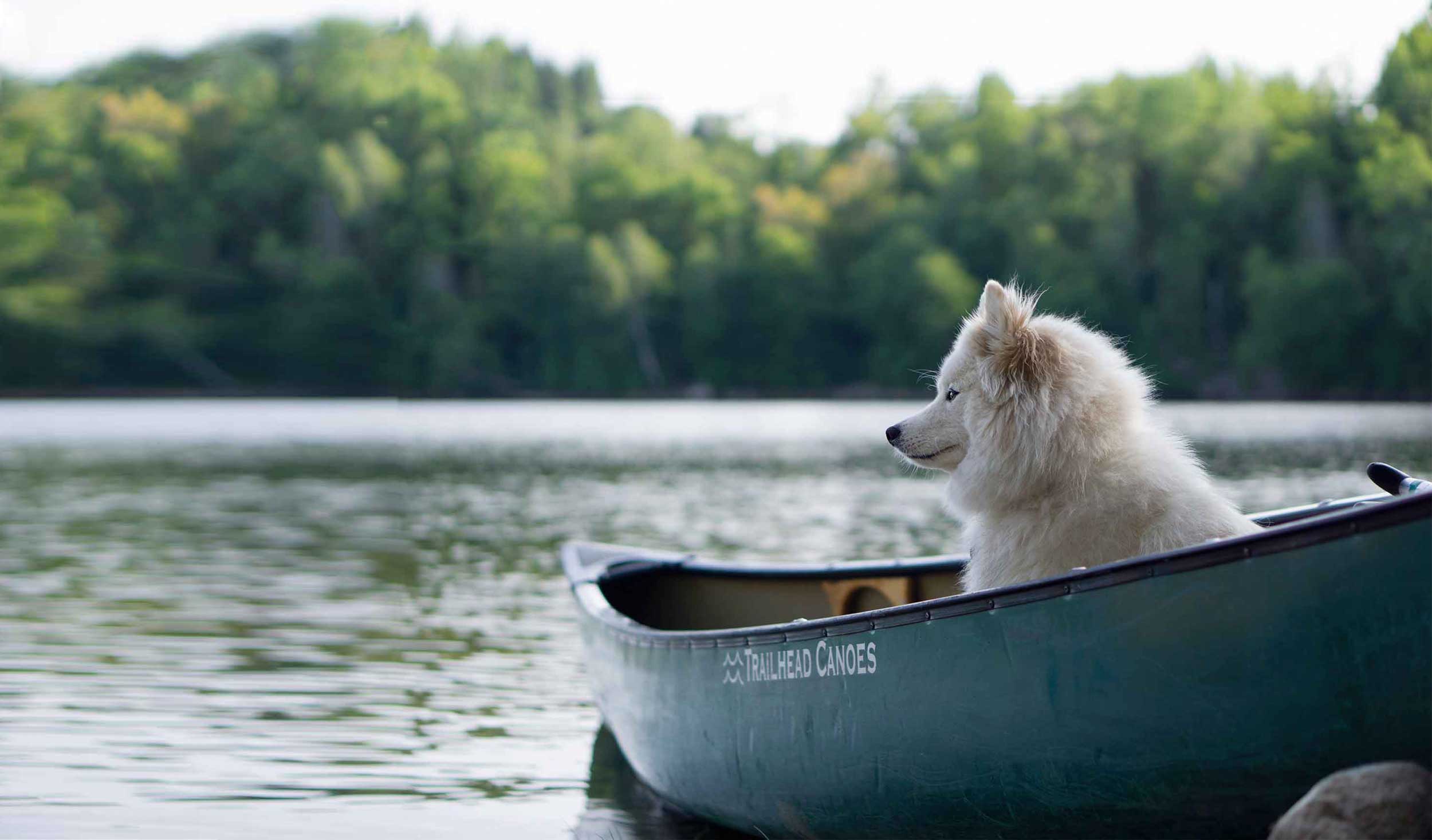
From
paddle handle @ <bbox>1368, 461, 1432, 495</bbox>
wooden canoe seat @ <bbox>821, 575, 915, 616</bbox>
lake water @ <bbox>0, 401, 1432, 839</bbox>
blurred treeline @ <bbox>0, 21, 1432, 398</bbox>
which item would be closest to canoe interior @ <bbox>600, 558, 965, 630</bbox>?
wooden canoe seat @ <bbox>821, 575, 915, 616</bbox>

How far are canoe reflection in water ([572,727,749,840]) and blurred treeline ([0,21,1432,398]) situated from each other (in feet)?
240

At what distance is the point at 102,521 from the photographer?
23922 millimetres

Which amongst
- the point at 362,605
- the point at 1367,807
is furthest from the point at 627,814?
Answer: the point at 362,605

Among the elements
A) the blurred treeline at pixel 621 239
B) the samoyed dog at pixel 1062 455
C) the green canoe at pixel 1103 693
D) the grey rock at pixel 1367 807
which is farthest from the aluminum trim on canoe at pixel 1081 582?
the blurred treeline at pixel 621 239

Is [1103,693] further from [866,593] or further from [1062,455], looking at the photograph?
[866,593]

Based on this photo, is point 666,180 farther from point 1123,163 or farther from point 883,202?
point 1123,163

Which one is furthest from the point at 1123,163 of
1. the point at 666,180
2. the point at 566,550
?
the point at 566,550

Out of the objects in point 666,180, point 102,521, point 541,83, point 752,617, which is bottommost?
point 102,521

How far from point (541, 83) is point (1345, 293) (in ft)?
305

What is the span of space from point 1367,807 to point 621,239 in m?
99.2

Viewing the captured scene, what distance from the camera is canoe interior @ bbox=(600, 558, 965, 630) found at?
9.29 metres

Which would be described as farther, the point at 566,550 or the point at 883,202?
the point at 883,202

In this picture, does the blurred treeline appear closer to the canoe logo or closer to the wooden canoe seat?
the wooden canoe seat

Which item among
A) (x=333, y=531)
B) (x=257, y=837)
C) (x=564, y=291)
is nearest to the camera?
(x=257, y=837)
